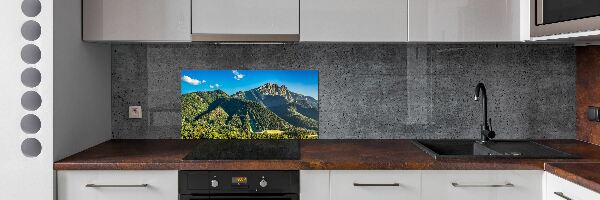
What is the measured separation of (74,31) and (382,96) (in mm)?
1535

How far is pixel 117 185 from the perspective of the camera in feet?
7.84

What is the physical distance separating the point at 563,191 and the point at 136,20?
1.91 meters

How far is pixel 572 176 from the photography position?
2105 mm

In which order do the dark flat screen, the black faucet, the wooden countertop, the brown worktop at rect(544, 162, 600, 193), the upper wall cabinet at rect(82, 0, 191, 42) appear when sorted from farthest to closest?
the black faucet, the upper wall cabinet at rect(82, 0, 191, 42), the wooden countertop, the dark flat screen, the brown worktop at rect(544, 162, 600, 193)

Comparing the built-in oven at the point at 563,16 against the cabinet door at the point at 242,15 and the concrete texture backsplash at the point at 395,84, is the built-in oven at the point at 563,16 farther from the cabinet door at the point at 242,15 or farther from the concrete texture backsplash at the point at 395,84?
the cabinet door at the point at 242,15

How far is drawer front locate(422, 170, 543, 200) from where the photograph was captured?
2.38 m
